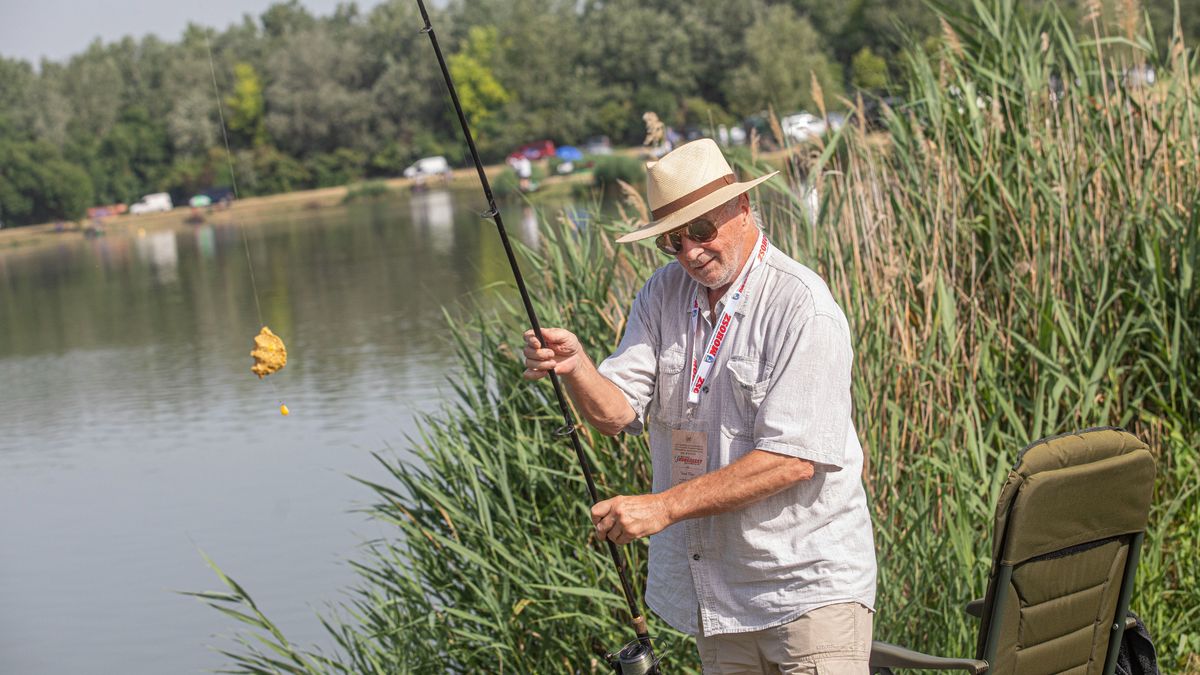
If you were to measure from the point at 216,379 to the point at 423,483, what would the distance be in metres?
10.8

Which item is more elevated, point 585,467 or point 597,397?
point 597,397

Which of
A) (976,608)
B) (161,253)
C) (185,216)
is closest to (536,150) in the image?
(185,216)

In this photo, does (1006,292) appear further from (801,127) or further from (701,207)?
(701,207)

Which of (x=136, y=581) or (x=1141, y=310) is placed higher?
(x=1141, y=310)

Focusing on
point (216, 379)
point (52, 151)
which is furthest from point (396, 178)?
point (216, 379)

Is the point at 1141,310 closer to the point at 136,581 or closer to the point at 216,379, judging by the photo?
the point at 136,581

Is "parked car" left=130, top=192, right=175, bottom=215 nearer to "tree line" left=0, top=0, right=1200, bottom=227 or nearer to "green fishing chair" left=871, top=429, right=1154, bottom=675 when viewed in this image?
"tree line" left=0, top=0, right=1200, bottom=227

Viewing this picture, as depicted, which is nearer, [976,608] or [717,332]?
[717,332]

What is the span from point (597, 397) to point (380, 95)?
41.2m

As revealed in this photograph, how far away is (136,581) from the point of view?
905 centimetres

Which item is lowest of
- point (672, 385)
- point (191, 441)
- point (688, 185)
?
point (191, 441)

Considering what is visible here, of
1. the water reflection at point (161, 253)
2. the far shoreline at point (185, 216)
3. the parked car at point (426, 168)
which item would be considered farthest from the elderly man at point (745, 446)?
the parked car at point (426, 168)

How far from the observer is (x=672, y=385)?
2629 mm

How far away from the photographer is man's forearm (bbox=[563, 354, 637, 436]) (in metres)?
2.57
